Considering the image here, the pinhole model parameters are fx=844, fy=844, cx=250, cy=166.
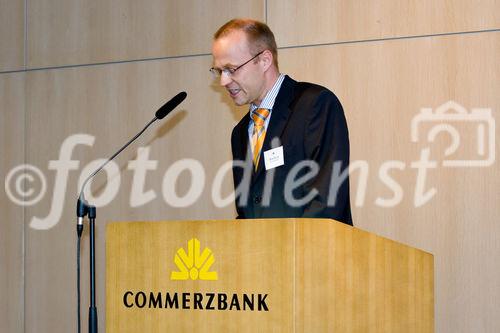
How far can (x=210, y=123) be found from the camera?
15.4ft

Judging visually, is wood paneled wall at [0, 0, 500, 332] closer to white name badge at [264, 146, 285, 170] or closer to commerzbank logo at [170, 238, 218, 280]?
white name badge at [264, 146, 285, 170]

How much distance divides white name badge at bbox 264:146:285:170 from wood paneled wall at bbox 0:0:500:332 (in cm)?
136

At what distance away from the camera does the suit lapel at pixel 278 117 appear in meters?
3.04

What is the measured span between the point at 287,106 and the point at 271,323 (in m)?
1.10

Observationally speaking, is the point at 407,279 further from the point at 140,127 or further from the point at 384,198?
the point at 140,127

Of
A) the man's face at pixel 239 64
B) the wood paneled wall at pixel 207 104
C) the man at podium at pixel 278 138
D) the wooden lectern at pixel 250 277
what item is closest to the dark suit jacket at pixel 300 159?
the man at podium at pixel 278 138

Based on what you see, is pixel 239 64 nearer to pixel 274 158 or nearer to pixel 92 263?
pixel 274 158

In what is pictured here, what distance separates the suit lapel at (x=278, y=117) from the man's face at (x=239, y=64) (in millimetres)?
101

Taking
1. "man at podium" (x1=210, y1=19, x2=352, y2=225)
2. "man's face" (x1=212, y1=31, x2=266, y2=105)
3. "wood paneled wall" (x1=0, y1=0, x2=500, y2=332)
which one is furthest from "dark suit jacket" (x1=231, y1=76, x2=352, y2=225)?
"wood paneled wall" (x1=0, y1=0, x2=500, y2=332)

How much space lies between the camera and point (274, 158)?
9.79 ft

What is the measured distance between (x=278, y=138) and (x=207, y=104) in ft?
5.63

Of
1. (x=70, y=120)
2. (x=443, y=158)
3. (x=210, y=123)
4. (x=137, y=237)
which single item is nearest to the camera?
Answer: (x=137, y=237)

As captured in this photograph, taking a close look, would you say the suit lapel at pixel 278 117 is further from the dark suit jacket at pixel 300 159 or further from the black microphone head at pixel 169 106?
the black microphone head at pixel 169 106

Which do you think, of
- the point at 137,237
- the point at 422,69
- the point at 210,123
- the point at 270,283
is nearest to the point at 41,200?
the point at 210,123
